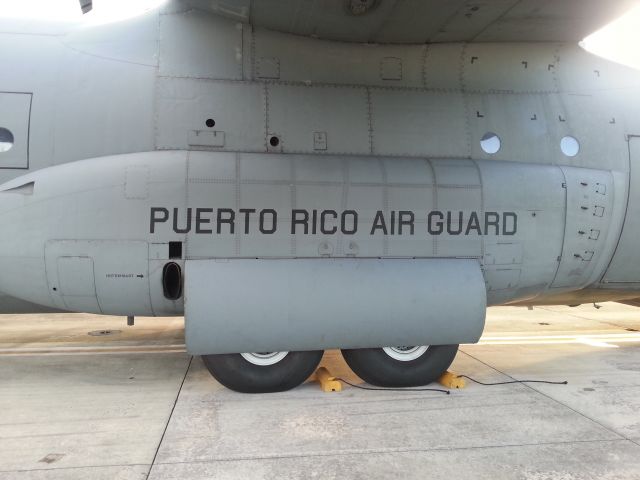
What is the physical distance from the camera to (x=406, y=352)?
577cm

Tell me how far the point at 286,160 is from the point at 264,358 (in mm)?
2214

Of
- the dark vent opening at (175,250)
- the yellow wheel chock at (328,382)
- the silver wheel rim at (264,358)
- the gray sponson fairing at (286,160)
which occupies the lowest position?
the yellow wheel chock at (328,382)

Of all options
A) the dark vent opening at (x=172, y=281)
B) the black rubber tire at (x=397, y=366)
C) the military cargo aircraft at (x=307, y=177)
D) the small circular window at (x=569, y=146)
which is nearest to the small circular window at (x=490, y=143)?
the military cargo aircraft at (x=307, y=177)

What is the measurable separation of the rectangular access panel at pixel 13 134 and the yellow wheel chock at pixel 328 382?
4063 millimetres

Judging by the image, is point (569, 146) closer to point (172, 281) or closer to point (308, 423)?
point (308, 423)

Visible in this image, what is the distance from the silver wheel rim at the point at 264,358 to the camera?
17.9 feet

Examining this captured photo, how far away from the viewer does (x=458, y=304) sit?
5430 millimetres

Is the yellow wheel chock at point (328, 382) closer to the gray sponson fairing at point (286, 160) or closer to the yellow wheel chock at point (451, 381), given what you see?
the gray sponson fairing at point (286, 160)

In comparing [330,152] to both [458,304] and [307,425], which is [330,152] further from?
[307,425]

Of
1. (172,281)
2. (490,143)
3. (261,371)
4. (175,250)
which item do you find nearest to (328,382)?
(261,371)

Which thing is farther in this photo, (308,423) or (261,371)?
(261,371)

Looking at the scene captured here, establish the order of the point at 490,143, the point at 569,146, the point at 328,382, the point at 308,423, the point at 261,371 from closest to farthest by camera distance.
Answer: the point at 308,423 < the point at 261,371 < the point at 328,382 < the point at 490,143 < the point at 569,146

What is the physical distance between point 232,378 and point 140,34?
405 centimetres

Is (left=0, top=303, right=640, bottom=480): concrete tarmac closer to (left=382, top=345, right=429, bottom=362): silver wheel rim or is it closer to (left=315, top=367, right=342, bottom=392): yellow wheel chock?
(left=315, top=367, right=342, bottom=392): yellow wheel chock
